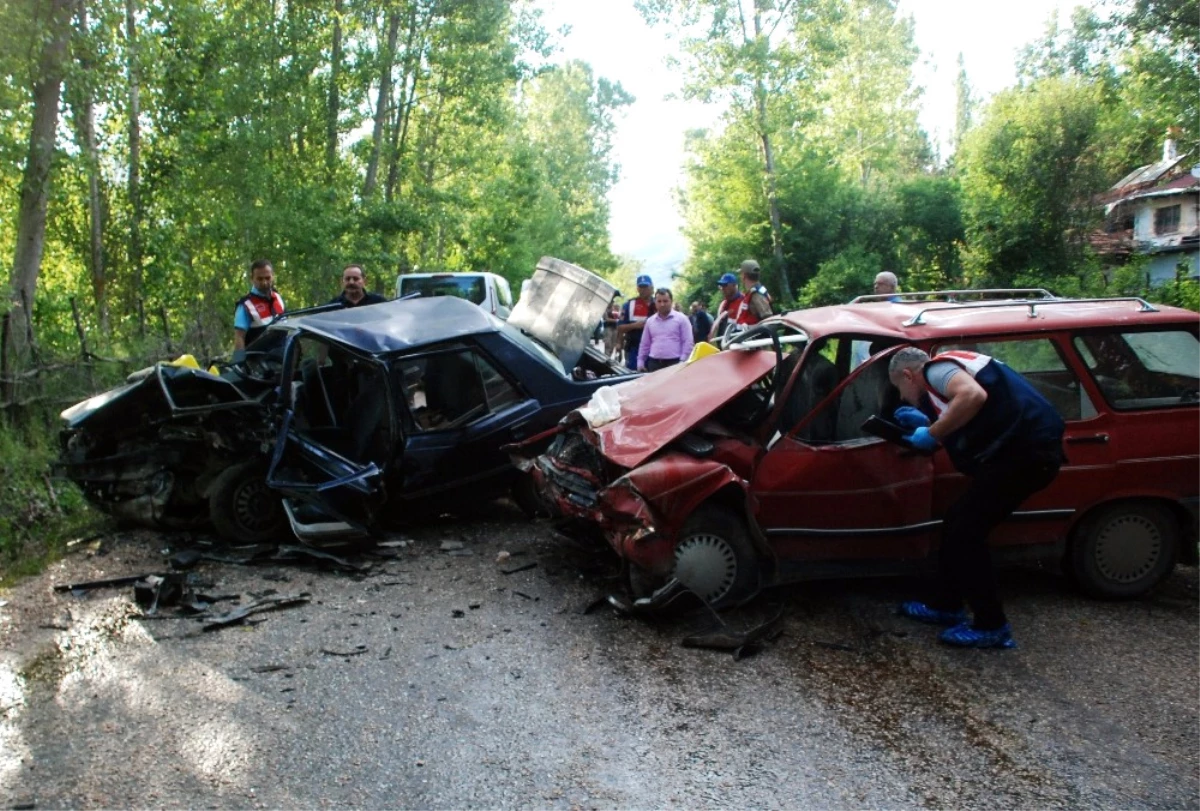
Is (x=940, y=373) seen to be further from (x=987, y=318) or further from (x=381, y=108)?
(x=381, y=108)

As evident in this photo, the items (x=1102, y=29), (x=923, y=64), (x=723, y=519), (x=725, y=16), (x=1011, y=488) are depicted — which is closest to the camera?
(x=1011, y=488)

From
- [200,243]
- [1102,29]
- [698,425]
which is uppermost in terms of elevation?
[1102,29]

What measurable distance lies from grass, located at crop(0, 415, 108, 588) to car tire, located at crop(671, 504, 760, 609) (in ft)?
15.3

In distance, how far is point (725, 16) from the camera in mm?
31656

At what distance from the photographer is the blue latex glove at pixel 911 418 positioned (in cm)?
533

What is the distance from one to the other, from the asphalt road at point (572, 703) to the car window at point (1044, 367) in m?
1.25

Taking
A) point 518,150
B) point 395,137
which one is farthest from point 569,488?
point 518,150

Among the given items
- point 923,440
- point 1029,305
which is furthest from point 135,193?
point 923,440

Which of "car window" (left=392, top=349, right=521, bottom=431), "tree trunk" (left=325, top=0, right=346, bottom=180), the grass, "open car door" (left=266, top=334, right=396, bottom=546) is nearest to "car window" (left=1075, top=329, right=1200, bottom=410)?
"car window" (left=392, top=349, right=521, bottom=431)

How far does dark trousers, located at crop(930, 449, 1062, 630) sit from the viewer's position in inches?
199

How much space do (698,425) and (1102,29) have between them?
49.6 feet

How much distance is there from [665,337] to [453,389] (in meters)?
3.72

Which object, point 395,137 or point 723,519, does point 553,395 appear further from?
point 395,137

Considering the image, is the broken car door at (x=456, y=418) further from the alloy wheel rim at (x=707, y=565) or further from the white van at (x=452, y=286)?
the white van at (x=452, y=286)
